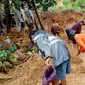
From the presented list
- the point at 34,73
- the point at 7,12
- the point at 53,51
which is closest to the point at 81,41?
the point at 53,51

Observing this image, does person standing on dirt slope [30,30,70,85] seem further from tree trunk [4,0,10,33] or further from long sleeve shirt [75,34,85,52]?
tree trunk [4,0,10,33]

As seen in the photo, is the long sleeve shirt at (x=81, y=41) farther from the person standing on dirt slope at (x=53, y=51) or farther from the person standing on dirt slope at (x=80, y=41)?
the person standing on dirt slope at (x=53, y=51)

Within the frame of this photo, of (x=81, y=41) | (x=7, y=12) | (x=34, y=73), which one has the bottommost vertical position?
Answer: (x=34, y=73)

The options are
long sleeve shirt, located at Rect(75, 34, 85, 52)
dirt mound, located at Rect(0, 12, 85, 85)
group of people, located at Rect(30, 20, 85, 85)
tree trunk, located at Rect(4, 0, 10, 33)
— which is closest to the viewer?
group of people, located at Rect(30, 20, 85, 85)

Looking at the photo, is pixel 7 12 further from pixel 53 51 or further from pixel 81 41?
pixel 53 51

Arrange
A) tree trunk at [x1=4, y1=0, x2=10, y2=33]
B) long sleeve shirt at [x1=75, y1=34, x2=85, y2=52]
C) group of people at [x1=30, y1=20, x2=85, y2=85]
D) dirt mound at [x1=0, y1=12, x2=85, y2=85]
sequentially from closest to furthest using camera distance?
group of people at [x1=30, y1=20, x2=85, y2=85]
long sleeve shirt at [x1=75, y1=34, x2=85, y2=52]
dirt mound at [x1=0, y1=12, x2=85, y2=85]
tree trunk at [x1=4, y1=0, x2=10, y2=33]

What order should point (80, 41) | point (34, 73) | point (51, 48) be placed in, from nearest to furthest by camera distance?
point (51, 48) < point (80, 41) < point (34, 73)

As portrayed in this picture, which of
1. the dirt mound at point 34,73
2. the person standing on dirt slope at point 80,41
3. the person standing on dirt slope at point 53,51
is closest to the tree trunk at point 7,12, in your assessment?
the dirt mound at point 34,73

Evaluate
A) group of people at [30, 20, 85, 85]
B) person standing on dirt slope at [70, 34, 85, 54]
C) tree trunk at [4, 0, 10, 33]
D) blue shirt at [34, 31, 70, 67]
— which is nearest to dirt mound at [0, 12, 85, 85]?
person standing on dirt slope at [70, 34, 85, 54]

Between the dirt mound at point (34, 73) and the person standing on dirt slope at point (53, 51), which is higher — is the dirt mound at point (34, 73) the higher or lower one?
the lower one

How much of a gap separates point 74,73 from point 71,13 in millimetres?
7838

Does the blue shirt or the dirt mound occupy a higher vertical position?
the blue shirt

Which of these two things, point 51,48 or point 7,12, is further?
point 7,12

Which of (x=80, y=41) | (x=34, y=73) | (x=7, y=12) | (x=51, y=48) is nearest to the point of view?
(x=51, y=48)
